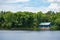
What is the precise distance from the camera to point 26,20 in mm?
8328

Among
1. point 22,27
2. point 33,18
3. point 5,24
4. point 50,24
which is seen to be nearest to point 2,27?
point 5,24

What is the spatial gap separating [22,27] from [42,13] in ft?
3.37

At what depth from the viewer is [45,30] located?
857 cm

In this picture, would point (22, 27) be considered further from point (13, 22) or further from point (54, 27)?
point (54, 27)

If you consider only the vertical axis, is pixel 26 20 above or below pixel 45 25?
above

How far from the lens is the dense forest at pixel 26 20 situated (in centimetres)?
812

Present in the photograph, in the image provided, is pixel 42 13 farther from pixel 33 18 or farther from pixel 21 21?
pixel 21 21

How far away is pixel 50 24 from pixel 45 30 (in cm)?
49

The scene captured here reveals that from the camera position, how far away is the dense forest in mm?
8125

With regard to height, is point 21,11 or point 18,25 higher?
point 21,11

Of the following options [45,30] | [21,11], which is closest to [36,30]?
[45,30]

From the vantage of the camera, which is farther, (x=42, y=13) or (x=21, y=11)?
(x=21, y=11)

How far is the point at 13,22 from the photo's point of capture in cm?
844

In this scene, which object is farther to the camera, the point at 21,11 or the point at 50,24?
the point at 21,11
